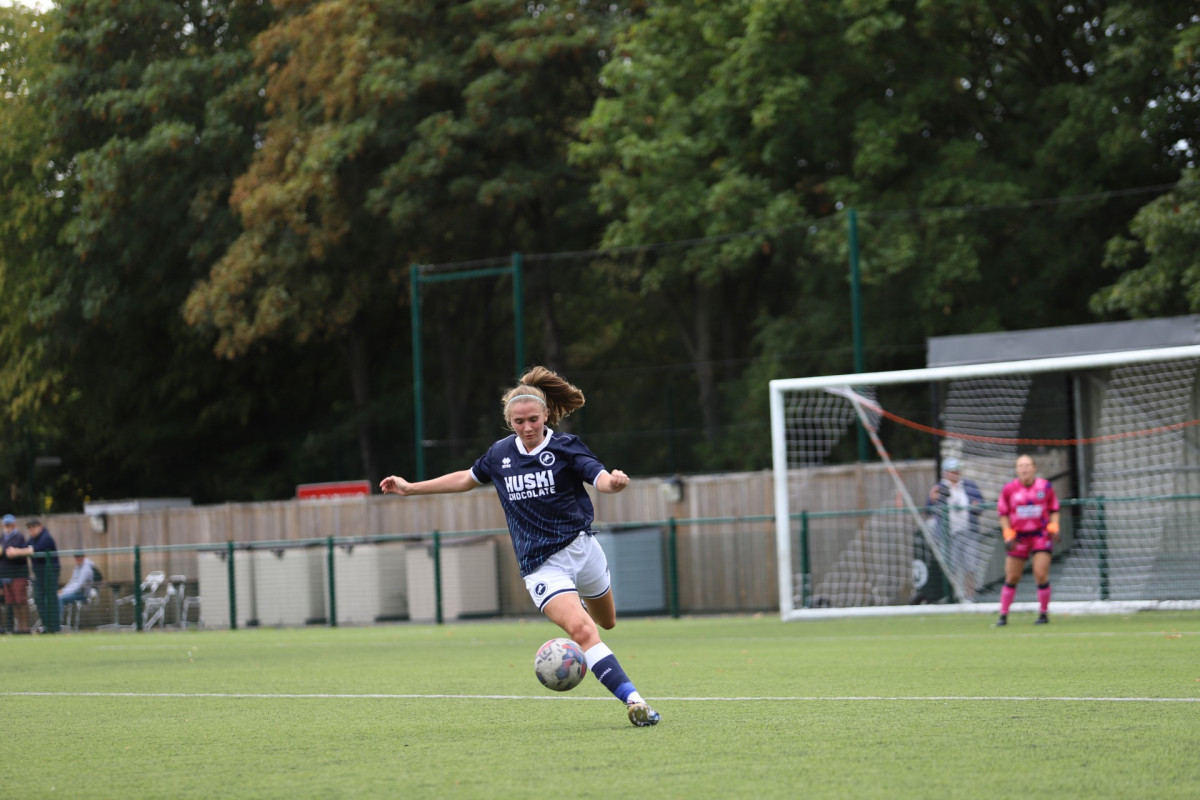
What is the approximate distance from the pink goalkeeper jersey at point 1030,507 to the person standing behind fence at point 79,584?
15881 millimetres

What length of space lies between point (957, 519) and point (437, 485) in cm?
1253

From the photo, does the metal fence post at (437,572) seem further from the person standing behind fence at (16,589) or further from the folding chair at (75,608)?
the person standing behind fence at (16,589)

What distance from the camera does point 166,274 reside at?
3600 centimetres

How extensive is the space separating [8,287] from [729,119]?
18282mm

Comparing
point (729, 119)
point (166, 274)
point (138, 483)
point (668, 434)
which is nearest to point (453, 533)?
point (668, 434)

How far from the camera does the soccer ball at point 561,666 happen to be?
7824 mm

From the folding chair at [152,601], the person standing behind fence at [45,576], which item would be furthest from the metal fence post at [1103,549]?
the person standing behind fence at [45,576]

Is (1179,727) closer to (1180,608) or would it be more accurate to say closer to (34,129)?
(1180,608)

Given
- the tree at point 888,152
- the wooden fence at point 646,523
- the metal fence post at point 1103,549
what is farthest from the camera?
the tree at point 888,152

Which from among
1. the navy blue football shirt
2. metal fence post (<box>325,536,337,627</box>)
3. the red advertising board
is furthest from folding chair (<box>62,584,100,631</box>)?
the navy blue football shirt

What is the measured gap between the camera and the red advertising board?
1065 inches

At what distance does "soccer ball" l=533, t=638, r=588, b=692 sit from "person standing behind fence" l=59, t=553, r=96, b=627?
19.5 m

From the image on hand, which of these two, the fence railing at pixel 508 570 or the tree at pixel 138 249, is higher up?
the tree at pixel 138 249

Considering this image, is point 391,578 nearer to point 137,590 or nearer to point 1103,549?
point 137,590
